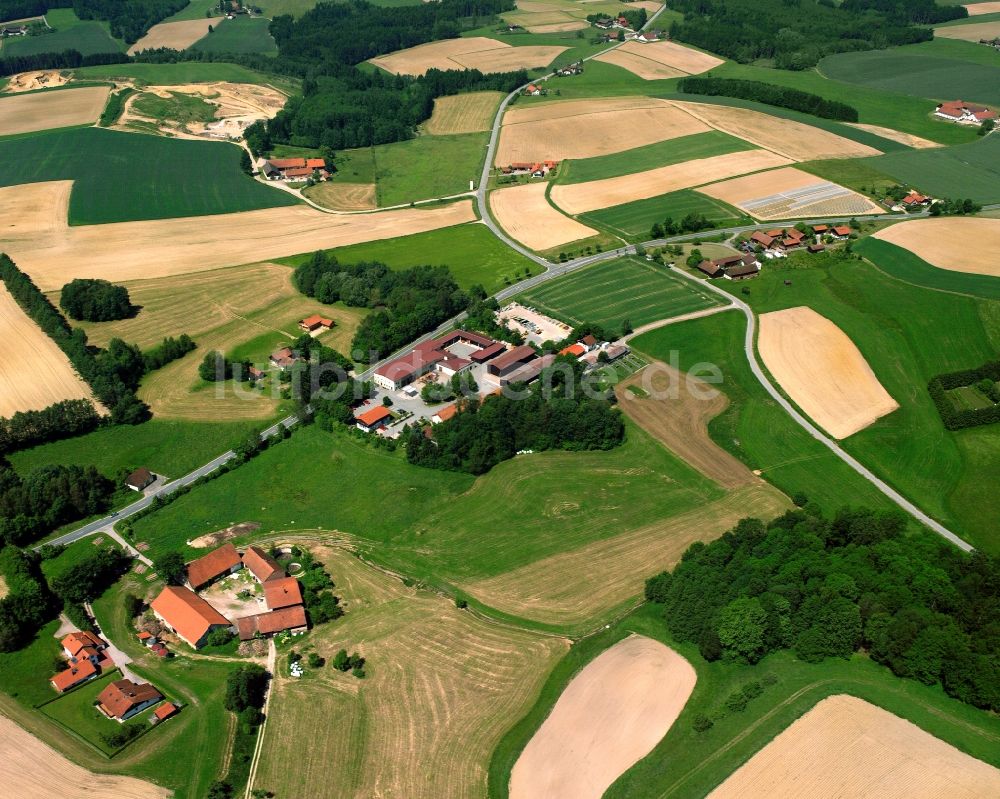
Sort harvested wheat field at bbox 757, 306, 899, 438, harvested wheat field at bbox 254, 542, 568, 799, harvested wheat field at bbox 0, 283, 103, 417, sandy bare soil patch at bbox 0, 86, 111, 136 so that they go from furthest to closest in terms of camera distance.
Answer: sandy bare soil patch at bbox 0, 86, 111, 136 < harvested wheat field at bbox 0, 283, 103, 417 < harvested wheat field at bbox 757, 306, 899, 438 < harvested wheat field at bbox 254, 542, 568, 799

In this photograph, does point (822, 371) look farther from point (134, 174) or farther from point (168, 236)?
point (134, 174)

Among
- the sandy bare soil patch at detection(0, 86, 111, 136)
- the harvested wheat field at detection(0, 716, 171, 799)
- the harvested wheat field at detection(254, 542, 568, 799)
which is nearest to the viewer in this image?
the harvested wheat field at detection(0, 716, 171, 799)

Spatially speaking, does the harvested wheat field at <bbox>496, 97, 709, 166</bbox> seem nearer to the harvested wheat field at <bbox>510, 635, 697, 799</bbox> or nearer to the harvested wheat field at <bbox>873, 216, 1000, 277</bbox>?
the harvested wheat field at <bbox>873, 216, 1000, 277</bbox>

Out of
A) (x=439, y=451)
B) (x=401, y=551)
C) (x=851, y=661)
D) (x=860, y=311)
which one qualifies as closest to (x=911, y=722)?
(x=851, y=661)

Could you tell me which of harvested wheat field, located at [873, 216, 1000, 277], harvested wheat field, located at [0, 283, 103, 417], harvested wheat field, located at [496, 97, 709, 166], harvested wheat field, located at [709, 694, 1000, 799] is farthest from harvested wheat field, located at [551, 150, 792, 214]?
harvested wheat field, located at [709, 694, 1000, 799]

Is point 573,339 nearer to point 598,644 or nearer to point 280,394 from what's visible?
point 280,394

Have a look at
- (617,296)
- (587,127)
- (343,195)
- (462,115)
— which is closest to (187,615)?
(617,296)
